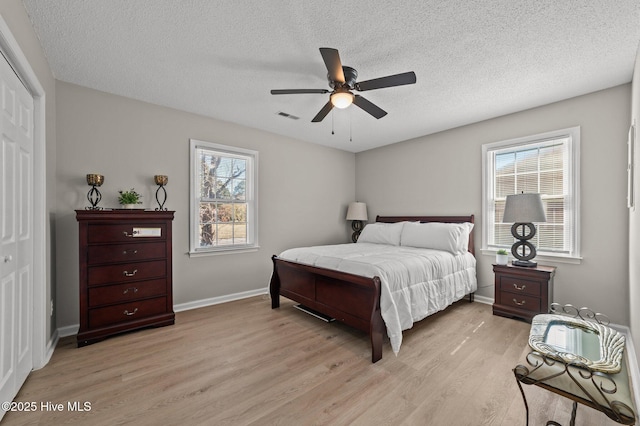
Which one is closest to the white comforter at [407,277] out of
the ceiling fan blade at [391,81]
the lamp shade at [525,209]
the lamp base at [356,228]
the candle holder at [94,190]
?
the lamp shade at [525,209]

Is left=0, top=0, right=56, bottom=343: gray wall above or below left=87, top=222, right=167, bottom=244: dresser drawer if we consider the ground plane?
above

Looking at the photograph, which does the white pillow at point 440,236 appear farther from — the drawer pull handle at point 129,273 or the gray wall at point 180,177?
the drawer pull handle at point 129,273

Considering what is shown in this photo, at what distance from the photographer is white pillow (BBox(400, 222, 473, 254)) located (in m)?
3.68

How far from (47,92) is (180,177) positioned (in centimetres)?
145

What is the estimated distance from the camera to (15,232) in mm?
1828

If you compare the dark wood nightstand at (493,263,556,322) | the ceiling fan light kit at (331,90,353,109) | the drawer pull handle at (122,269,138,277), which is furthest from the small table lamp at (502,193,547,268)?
the drawer pull handle at (122,269,138,277)

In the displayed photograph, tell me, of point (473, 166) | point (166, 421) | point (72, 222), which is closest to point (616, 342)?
point (166, 421)

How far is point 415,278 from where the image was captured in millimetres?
2811

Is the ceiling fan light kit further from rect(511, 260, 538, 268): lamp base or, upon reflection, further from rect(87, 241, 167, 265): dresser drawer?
rect(511, 260, 538, 268): lamp base

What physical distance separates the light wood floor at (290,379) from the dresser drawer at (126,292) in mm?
380

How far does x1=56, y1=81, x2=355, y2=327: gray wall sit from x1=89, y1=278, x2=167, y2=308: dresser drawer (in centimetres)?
48

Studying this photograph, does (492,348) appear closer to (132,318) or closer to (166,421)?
(166,421)

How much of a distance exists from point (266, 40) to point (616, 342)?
10.1ft

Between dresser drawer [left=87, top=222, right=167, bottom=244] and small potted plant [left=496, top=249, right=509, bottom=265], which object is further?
small potted plant [left=496, top=249, right=509, bottom=265]
